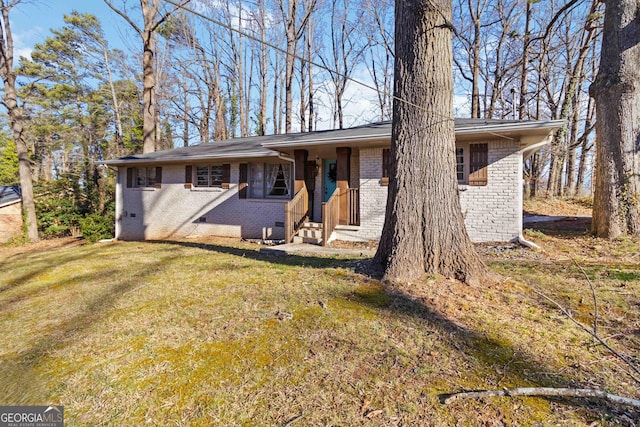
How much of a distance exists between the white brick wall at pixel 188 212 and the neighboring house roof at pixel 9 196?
15.0 feet

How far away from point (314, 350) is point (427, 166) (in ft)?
8.15

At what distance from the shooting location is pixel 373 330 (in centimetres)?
259

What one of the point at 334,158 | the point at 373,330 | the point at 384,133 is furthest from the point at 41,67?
the point at 373,330

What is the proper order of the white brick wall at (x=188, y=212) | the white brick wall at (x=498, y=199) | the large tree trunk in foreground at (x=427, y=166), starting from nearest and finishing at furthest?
the large tree trunk in foreground at (x=427, y=166), the white brick wall at (x=498, y=199), the white brick wall at (x=188, y=212)

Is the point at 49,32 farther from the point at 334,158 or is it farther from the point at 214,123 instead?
the point at 334,158

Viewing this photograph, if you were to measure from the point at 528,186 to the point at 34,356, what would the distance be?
20.0 metres

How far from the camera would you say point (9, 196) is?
44.3 ft

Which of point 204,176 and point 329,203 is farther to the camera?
point 204,176

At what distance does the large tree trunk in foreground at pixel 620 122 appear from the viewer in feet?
20.1

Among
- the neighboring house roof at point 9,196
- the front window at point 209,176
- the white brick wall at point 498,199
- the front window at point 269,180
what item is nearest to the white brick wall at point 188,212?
the front window at point 209,176

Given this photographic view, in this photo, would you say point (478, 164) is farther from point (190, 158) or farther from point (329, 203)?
point (190, 158)

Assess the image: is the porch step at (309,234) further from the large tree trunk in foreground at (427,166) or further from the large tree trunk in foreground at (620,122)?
the large tree trunk in foreground at (620,122)
